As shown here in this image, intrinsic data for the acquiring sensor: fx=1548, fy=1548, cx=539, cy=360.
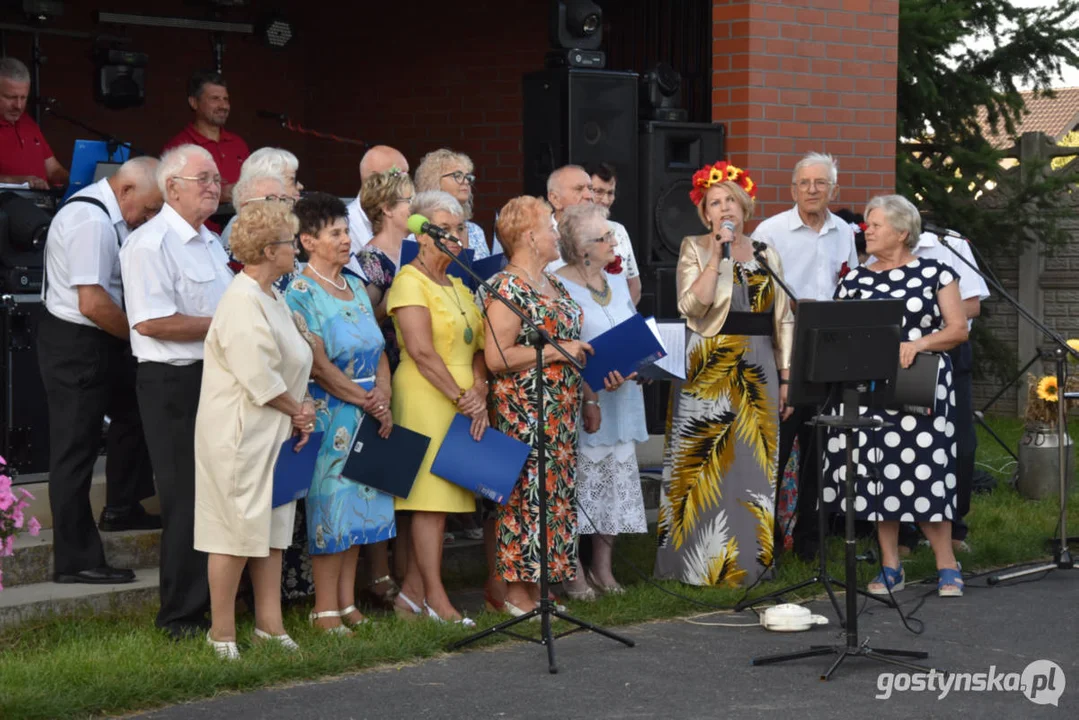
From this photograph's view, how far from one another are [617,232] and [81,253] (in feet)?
8.69

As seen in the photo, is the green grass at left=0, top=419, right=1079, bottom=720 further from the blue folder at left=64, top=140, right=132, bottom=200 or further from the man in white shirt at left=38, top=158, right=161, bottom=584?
the blue folder at left=64, top=140, right=132, bottom=200

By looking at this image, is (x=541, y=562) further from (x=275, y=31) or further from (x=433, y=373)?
(x=275, y=31)

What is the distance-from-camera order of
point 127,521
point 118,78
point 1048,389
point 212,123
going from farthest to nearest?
point 118,78 < point 212,123 < point 1048,389 < point 127,521

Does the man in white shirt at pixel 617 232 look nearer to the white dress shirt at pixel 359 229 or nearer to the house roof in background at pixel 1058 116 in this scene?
the white dress shirt at pixel 359 229

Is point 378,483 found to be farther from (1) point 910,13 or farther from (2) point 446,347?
(1) point 910,13

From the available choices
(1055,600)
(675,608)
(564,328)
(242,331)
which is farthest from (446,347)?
(1055,600)

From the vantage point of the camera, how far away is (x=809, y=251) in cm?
756

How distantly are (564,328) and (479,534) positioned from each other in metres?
1.60

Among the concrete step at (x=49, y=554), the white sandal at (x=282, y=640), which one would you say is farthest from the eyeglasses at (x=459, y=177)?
the white sandal at (x=282, y=640)

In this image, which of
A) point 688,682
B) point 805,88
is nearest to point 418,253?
point 688,682

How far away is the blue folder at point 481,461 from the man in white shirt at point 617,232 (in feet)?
4.46

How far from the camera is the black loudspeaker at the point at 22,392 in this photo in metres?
6.75

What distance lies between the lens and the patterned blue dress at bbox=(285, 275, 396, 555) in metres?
5.84

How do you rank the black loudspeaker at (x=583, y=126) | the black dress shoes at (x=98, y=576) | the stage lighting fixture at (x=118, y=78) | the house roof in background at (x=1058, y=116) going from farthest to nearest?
the house roof in background at (x=1058, y=116) → the stage lighting fixture at (x=118, y=78) → the black loudspeaker at (x=583, y=126) → the black dress shoes at (x=98, y=576)
